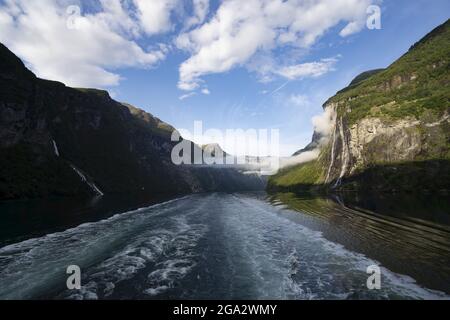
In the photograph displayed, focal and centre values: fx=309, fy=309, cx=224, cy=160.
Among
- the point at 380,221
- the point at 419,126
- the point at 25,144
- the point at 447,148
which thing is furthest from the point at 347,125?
the point at 25,144

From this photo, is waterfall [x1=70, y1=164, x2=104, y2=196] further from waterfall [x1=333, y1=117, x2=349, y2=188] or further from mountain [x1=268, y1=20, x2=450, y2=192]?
waterfall [x1=333, y1=117, x2=349, y2=188]

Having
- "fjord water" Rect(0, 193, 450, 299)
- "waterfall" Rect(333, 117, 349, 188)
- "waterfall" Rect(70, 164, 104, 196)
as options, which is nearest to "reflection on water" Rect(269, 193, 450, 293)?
"fjord water" Rect(0, 193, 450, 299)

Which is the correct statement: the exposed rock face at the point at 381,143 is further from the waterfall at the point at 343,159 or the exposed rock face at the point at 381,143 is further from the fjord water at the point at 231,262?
the fjord water at the point at 231,262

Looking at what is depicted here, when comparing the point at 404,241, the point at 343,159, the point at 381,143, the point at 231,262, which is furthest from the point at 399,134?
the point at 231,262

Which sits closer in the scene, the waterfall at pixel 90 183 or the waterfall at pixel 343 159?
the waterfall at pixel 90 183

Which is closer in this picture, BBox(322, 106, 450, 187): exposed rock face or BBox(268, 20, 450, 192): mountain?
BBox(268, 20, 450, 192): mountain

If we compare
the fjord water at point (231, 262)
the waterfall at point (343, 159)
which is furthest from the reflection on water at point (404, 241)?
the waterfall at point (343, 159)

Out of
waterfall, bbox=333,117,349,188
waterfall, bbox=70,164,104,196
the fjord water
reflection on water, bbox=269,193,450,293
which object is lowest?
the fjord water
